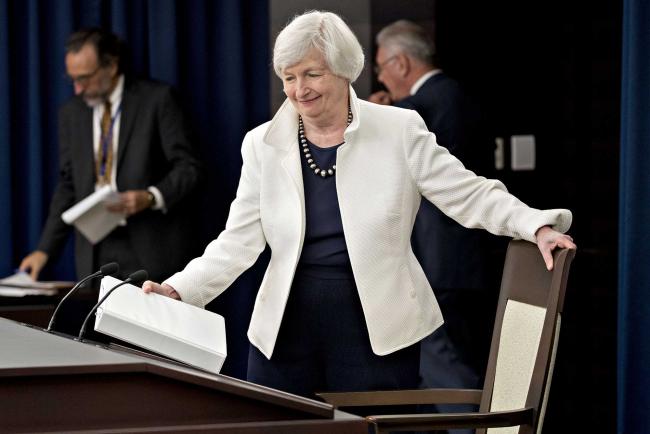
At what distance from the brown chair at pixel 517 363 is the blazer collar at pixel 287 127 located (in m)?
0.47

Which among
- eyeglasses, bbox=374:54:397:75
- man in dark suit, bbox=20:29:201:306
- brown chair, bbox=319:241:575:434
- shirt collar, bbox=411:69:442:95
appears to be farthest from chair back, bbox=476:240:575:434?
man in dark suit, bbox=20:29:201:306

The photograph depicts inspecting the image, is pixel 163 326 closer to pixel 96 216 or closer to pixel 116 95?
pixel 96 216

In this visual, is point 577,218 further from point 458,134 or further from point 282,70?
point 282,70

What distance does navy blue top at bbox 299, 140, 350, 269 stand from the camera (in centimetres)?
272

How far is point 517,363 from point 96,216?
2.50 metres

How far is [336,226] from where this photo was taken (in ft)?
8.93

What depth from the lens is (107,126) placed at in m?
4.87

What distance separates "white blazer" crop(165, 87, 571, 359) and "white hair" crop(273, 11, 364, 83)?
123 mm

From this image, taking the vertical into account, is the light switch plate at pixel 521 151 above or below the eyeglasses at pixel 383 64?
below

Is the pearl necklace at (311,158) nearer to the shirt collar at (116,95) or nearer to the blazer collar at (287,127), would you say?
the blazer collar at (287,127)

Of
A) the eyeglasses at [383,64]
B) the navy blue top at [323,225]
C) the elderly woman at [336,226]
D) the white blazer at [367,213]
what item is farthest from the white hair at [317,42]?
the eyeglasses at [383,64]

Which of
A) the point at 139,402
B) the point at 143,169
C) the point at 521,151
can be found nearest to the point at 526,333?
the point at 139,402

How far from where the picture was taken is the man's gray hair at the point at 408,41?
4.55 meters

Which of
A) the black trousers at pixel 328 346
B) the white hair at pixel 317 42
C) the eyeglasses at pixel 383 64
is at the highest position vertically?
the white hair at pixel 317 42
